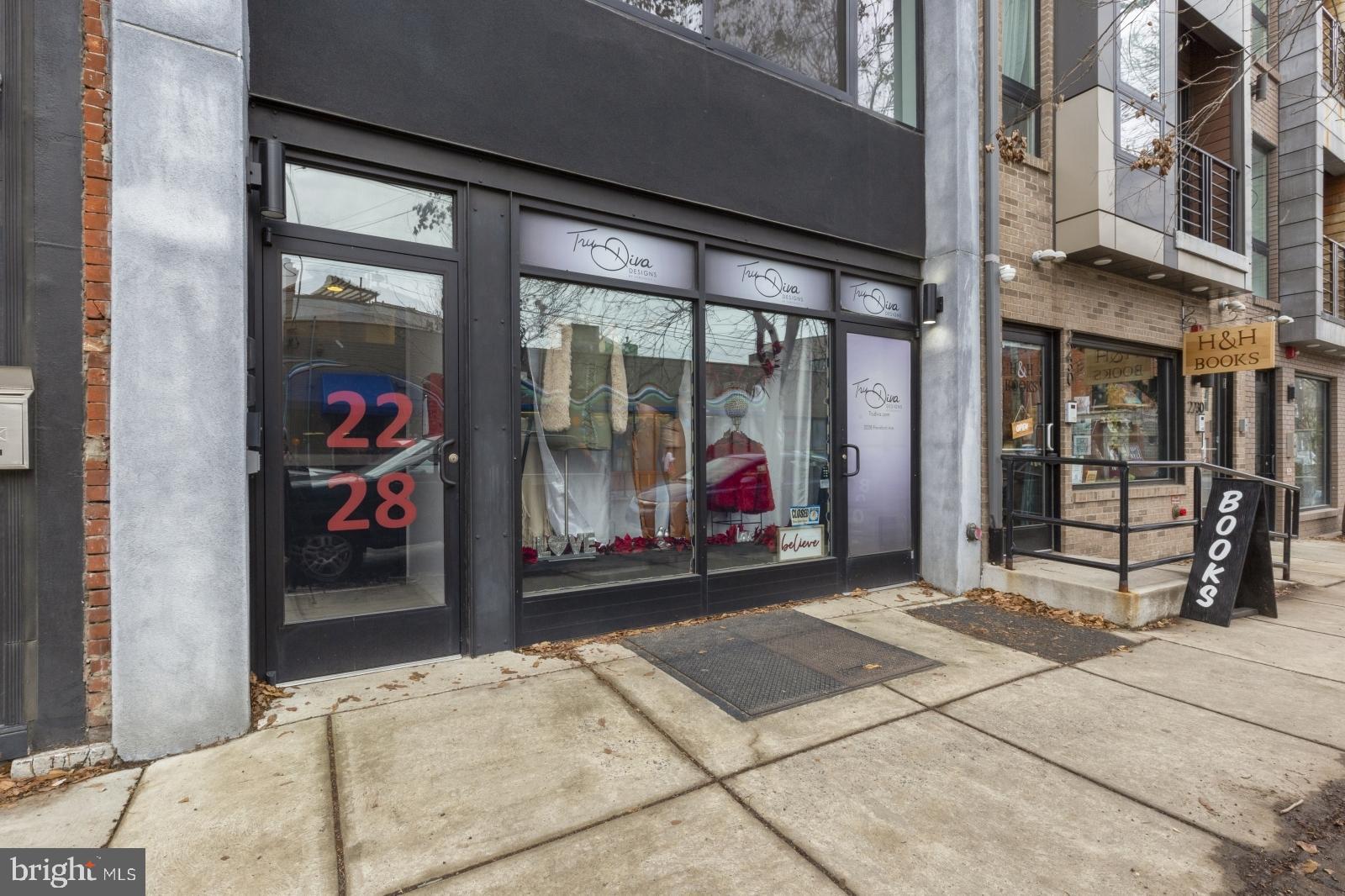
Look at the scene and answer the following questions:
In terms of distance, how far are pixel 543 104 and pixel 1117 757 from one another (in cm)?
466

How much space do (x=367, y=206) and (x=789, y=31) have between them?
13.2 feet

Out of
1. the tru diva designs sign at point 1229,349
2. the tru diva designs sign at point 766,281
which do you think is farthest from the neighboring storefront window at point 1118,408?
the tru diva designs sign at point 766,281

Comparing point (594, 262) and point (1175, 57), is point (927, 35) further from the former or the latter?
point (594, 262)

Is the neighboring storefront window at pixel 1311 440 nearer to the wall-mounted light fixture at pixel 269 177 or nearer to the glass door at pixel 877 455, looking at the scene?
the glass door at pixel 877 455

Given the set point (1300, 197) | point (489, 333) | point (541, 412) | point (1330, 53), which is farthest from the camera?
point (1300, 197)

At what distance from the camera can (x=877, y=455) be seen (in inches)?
229

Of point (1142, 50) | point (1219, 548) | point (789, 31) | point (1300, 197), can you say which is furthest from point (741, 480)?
point (1300, 197)

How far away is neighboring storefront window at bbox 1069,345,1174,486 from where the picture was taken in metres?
6.93

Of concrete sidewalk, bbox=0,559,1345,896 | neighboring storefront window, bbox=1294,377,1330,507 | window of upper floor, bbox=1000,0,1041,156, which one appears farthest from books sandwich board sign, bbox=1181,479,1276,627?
neighboring storefront window, bbox=1294,377,1330,507

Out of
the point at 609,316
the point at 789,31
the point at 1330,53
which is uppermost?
the point at 1330,53

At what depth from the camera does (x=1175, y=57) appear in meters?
6.97

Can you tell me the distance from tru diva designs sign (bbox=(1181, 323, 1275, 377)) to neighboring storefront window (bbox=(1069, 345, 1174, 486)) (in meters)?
0.26

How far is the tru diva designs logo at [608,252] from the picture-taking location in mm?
4305

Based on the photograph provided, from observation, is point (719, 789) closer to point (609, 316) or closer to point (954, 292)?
point (609, 316)
